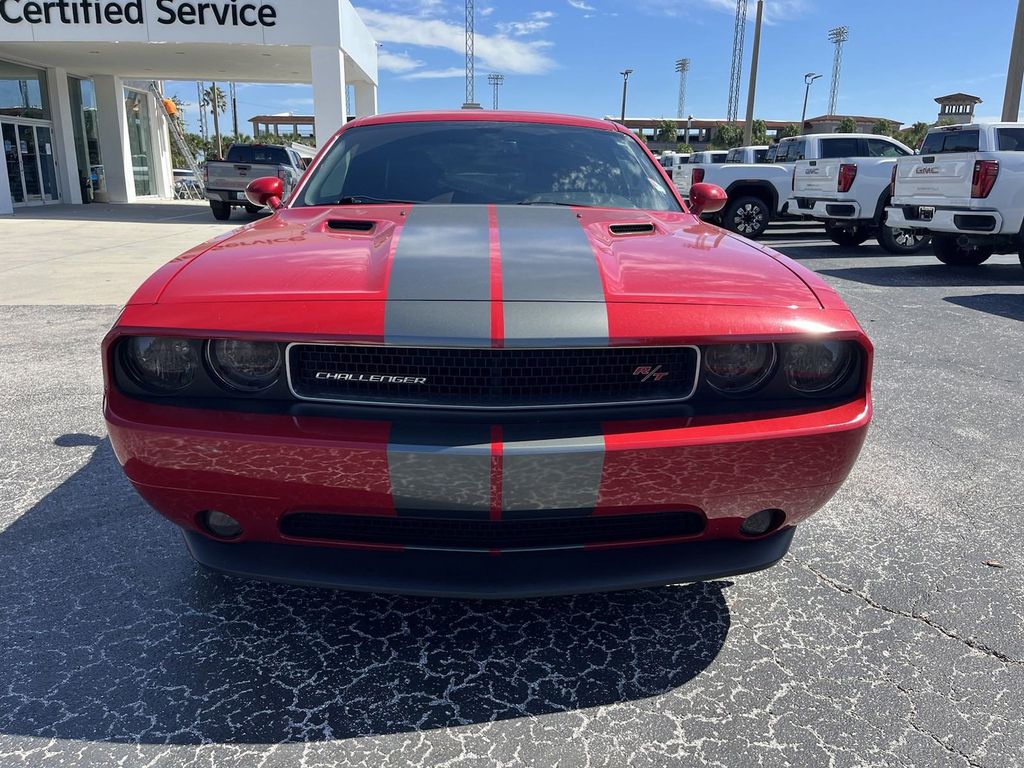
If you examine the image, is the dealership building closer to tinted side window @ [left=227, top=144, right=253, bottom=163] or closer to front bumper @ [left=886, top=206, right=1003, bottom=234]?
tinted side window @ [left=227, top=144, right=253, bottom=163]

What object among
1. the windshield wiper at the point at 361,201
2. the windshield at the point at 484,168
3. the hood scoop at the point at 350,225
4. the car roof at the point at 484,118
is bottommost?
the hood scoop at the point at 350,225

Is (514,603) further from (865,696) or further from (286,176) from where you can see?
(286,176)

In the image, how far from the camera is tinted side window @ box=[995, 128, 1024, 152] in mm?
8962

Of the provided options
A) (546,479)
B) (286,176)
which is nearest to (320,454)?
(546,479)

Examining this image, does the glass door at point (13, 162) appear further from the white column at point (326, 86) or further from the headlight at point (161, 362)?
the headlight at point (161, 362)

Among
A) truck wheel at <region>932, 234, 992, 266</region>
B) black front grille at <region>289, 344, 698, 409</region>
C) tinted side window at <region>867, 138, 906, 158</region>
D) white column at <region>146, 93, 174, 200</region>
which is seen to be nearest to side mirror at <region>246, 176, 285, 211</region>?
black front grille at <region>289, 344, 698, 409</region>

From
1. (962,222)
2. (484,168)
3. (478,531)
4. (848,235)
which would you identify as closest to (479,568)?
(478,531)

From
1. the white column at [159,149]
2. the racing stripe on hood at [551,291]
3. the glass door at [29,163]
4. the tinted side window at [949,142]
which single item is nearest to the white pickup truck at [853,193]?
the tinted side window at [949,142]

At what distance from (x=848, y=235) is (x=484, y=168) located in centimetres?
1163

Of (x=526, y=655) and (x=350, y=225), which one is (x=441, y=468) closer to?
(x=526, y=655)

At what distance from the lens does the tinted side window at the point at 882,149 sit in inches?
500

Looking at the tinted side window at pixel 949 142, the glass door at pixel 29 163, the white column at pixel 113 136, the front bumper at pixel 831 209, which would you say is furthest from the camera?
the white column at pixel 113 136

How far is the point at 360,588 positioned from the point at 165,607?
838mm

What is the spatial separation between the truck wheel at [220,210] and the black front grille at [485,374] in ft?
57.1
